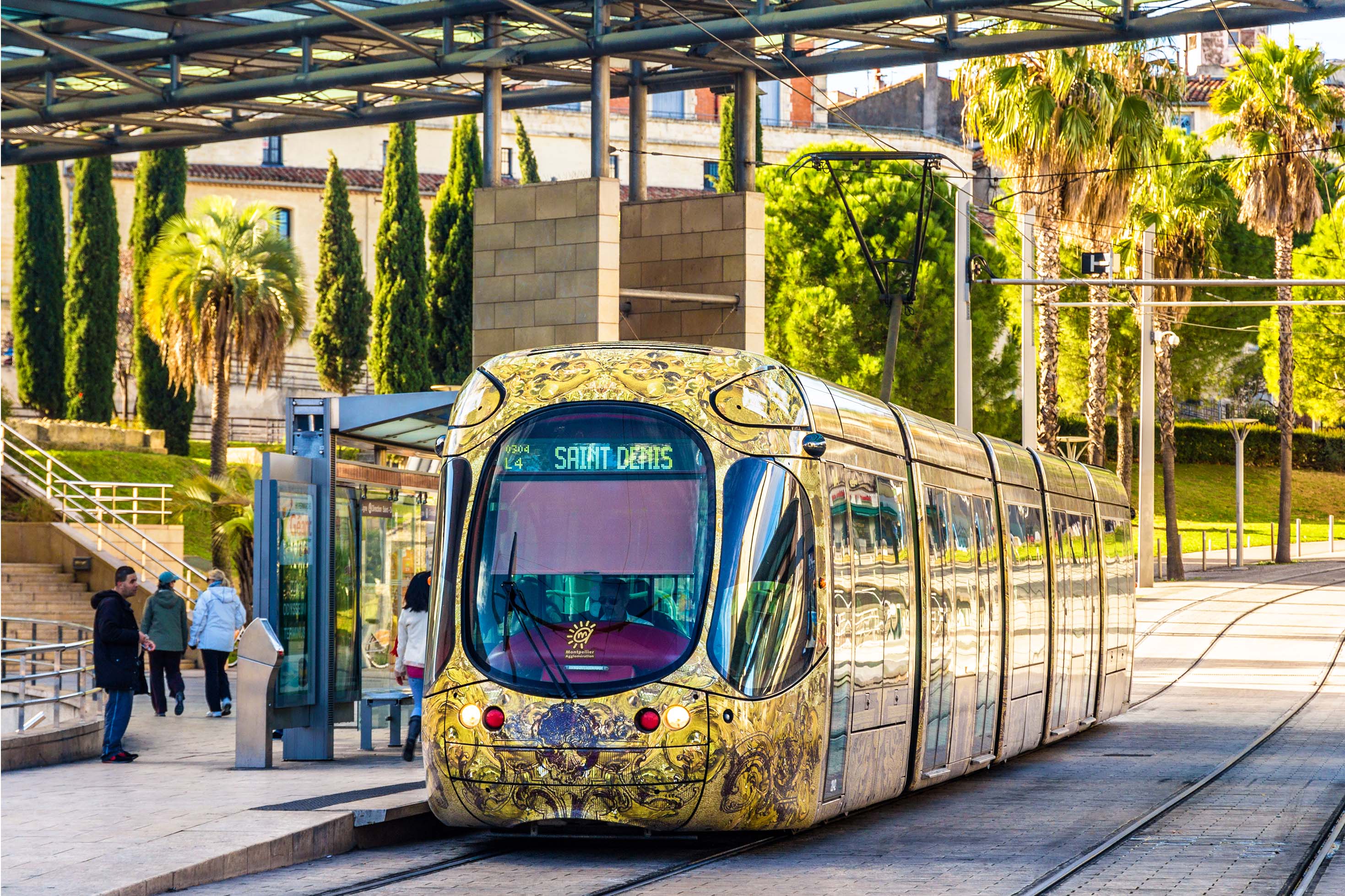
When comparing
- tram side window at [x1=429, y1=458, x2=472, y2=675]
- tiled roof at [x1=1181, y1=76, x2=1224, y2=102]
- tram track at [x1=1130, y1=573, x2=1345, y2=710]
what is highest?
tiled roof at [x1=1181, y1=76, x2=1224, y2=102]

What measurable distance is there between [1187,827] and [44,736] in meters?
9.26

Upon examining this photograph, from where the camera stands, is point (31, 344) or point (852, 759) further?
point (31, 344)

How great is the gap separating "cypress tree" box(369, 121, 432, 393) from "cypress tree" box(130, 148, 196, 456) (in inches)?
238

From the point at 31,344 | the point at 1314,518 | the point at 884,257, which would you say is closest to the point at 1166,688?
the point at 884,257

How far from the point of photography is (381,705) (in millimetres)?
17125

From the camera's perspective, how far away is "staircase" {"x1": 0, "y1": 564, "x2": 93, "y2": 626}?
30.3 m

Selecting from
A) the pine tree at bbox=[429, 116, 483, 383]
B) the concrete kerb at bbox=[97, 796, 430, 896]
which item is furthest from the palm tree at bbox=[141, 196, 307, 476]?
the concrete kerb at bbox=[97, 796, 430, 896]

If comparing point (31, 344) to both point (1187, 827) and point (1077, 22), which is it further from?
point (1187, 827)

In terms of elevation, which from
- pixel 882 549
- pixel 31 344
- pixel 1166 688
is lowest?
pixel 1166 688

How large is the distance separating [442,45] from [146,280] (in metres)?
34.6

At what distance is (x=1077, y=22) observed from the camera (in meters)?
20.8

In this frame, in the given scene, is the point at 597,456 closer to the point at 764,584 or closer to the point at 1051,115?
the point at 764,584

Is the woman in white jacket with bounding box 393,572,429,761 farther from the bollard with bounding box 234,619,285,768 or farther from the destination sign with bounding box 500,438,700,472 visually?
the destination sign with bounding box 500,438,700,472

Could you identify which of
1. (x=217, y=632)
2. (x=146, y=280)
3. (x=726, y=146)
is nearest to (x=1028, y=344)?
→ (x=217, y=632)
